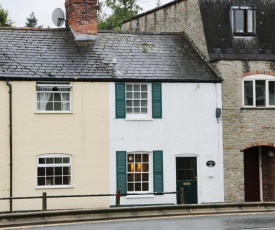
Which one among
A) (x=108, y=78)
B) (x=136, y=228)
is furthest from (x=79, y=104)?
(x=136, y=228)

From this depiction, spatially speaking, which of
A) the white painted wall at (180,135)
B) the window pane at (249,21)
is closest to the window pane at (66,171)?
the white painted wall at (180,135)

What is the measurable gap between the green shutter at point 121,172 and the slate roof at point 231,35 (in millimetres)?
5759

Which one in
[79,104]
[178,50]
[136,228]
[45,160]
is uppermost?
[178,50]

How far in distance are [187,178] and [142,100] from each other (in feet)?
11.8

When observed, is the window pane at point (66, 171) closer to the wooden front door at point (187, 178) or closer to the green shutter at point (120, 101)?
the green shutter at point (120, 101)

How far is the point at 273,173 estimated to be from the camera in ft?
106

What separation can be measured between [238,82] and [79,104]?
6657mm

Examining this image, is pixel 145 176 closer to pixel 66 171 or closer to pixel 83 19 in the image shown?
pixel 66 171

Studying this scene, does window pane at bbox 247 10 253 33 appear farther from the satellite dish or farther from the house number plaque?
the satellite dish

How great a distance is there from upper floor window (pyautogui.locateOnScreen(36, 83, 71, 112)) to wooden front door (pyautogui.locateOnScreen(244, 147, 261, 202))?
8.27 m

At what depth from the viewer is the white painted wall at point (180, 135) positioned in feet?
97.9

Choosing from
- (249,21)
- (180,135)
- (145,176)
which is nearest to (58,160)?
(145,176)

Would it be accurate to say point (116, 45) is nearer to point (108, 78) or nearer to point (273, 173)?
point (108, 78)

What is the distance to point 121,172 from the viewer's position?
29578 mm
